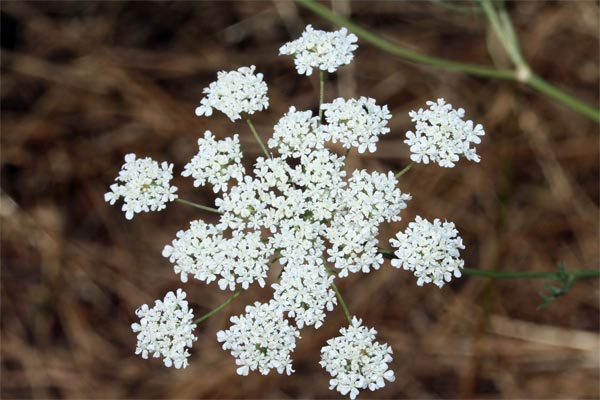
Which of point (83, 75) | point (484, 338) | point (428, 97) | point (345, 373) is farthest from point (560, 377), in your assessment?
point (83, 75)

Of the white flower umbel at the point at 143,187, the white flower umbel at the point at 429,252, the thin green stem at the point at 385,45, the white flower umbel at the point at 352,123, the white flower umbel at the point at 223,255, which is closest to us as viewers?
the white flower umbel at the point at 429,252

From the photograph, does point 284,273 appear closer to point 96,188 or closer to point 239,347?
point 239,347

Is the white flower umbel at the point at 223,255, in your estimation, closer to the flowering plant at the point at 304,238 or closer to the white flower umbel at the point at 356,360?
the flowering plant at the point at 304,238

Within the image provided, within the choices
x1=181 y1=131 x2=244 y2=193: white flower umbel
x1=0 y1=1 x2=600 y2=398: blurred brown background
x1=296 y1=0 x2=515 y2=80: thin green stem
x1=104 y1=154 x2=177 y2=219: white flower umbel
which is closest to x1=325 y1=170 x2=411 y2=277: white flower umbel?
x1=181 y1=131 x2=244 y2=193: white flower umbel

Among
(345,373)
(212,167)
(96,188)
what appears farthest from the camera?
(96,188)

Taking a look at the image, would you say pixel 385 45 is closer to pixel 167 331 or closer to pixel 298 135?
pixel 298 135

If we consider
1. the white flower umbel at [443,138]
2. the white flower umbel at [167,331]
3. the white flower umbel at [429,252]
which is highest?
the white flower umbel at [443,138]

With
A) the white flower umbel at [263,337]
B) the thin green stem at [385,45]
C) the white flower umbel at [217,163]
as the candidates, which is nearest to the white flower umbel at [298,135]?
the white flower umbel at [217,163]
